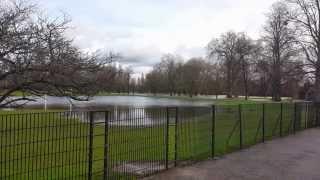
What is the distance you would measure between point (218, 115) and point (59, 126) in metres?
7.11

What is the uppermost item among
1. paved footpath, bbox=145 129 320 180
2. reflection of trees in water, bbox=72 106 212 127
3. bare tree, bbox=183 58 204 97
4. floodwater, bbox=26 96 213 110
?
bare tree, bbox=183 58 204 97

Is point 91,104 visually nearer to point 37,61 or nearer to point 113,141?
point 37,61

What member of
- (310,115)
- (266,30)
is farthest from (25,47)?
(266,30)

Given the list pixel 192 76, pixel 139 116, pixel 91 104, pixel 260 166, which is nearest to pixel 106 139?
pixel 139 116

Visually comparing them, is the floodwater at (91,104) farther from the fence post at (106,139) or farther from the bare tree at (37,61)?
the fence post at (106,139)

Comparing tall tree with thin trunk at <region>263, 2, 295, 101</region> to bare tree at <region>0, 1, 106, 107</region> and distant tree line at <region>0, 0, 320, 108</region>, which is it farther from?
bare tree at <region>0, 1, 106, 107</region>

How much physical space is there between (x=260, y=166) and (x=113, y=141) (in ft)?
14.7

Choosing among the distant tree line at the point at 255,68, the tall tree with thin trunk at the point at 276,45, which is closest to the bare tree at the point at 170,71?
the distant tree line at the point at 255,68

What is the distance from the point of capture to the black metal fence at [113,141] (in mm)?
6953

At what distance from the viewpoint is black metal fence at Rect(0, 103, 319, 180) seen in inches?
274

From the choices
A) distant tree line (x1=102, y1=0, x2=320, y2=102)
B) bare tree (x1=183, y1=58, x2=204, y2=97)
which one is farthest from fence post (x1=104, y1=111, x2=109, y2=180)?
bare tree (x1=183, y1=58, x2=204, y2=97)

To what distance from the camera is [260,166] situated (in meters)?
11.6

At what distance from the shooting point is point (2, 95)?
1347 cm

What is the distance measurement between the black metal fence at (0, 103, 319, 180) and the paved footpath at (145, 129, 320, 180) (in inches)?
19.1
